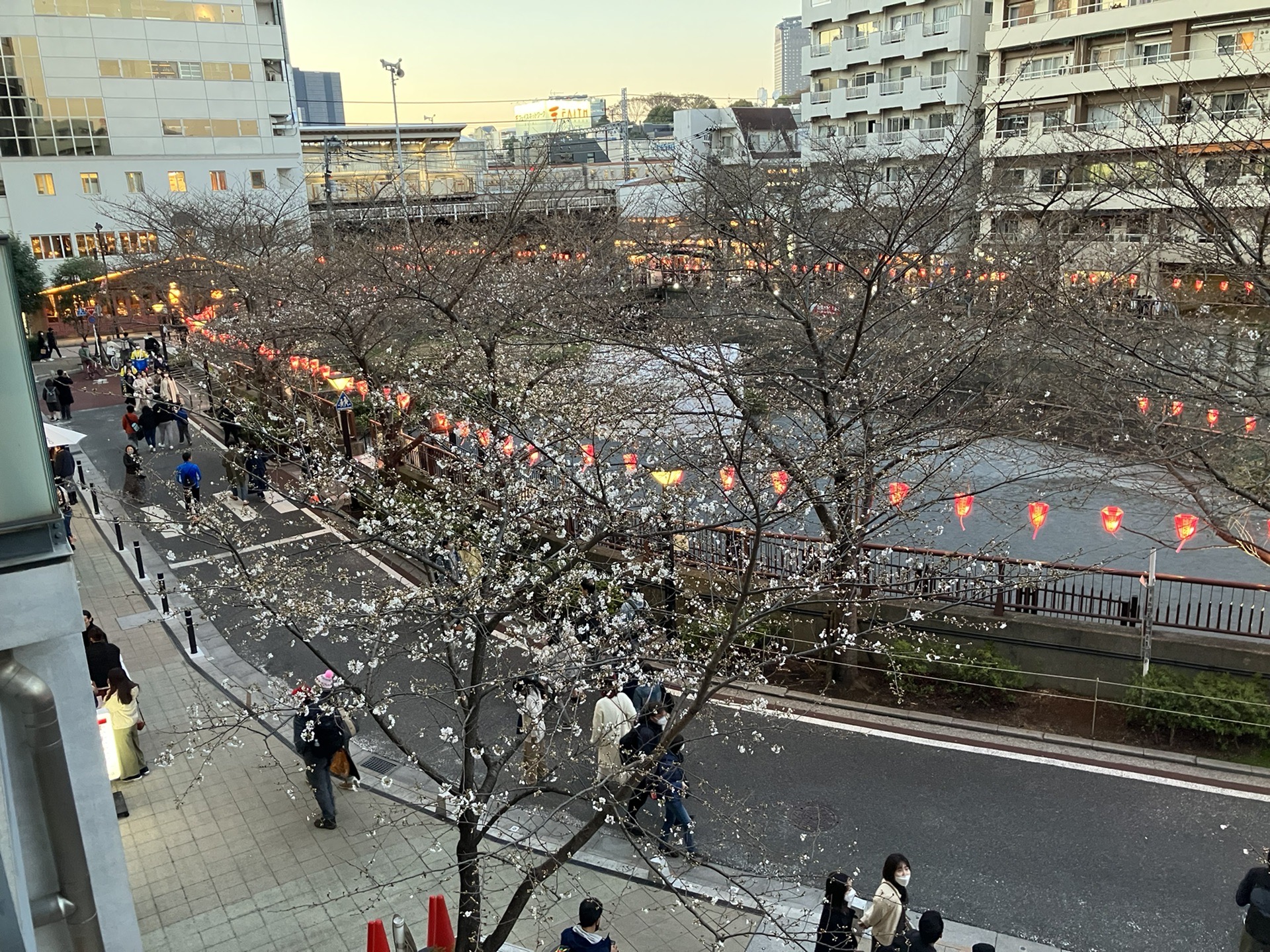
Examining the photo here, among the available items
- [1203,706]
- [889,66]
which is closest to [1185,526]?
[1203,706]

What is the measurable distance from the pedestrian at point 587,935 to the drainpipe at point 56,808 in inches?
127

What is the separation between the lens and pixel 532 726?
6973 mm

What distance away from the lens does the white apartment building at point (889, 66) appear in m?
40.0

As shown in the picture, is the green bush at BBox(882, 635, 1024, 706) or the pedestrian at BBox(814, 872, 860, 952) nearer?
the pedestrian at BBox(814, 872, 860, 952)

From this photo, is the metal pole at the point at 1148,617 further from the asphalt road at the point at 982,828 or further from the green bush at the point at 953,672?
the asphalt road at the point at 982,828

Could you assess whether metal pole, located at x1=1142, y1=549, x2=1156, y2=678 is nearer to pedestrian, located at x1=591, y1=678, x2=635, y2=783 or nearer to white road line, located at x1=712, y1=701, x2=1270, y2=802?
white road line, located at x1=712, y1=701, x2=1270, y2=802

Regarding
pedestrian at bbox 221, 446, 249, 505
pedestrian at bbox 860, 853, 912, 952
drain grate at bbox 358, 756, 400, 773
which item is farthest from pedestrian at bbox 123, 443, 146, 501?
pedestrian at bbox 860, 853, 912, 952

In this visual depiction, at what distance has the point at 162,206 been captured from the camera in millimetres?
35562

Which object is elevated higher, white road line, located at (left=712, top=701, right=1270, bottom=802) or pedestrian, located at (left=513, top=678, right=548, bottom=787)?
pedestrian, located at (left=513, top=678, right=548, bottom=787)

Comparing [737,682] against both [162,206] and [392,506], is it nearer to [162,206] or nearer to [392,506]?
[392,506]

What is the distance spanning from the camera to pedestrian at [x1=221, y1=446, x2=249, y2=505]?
19578mm

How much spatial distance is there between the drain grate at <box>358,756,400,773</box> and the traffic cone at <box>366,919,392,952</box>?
141 inches

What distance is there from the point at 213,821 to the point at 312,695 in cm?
227

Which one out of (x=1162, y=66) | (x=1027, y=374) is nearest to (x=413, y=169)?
(x=1162, y=66)
